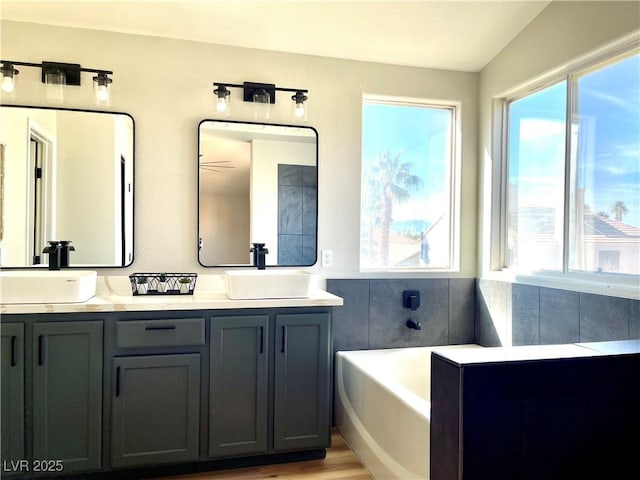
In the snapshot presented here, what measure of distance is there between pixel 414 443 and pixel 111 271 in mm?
1895

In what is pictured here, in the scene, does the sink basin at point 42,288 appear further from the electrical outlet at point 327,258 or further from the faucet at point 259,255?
the electrical outlet at point 327,258

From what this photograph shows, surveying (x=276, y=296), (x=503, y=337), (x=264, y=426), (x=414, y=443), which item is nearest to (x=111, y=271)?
(x=276, y=296)

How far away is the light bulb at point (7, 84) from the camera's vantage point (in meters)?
2.45

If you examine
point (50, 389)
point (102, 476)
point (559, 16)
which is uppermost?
point (559, 16)

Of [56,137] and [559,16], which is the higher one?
[559,16]

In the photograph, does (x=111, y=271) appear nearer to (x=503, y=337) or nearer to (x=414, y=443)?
(x=414, y=443)

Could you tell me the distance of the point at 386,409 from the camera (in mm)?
2291

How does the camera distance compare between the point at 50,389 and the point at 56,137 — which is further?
the point at 56,137

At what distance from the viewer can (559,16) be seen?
256 cm

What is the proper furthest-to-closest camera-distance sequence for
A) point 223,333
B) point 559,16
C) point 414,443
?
point 559,16
point 223,333
point 414,443

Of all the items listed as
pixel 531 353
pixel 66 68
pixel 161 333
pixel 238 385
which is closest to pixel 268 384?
pixel 238 385

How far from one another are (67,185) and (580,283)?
2.83 meters

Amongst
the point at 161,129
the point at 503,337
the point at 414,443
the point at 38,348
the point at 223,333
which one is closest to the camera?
the point at 414,443

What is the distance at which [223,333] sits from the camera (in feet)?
7.84
